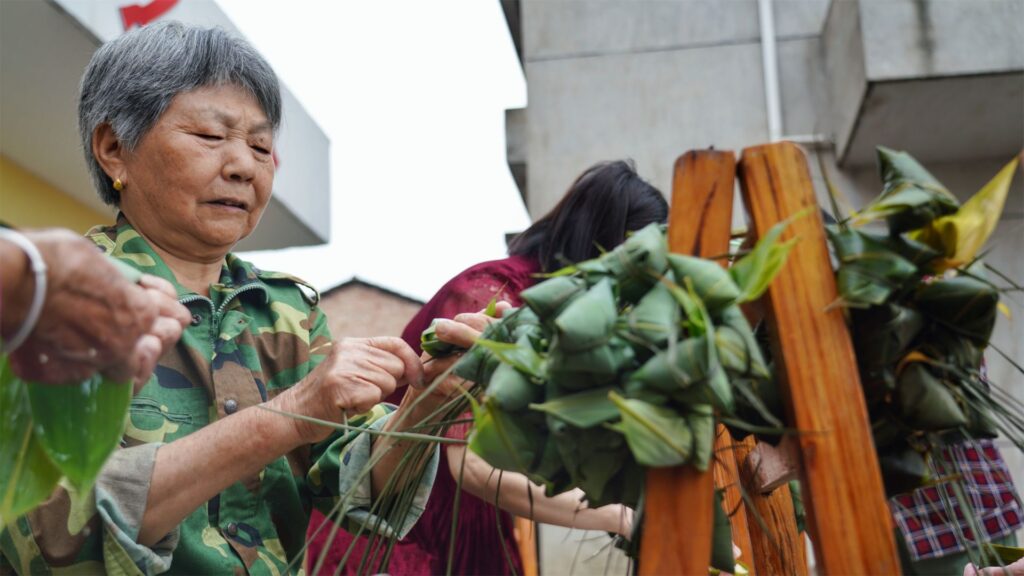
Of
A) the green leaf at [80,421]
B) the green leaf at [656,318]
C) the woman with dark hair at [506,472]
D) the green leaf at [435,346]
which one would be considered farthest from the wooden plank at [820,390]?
the woman with dark hair at [506,472]

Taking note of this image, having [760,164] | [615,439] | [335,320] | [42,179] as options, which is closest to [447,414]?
[615,439]

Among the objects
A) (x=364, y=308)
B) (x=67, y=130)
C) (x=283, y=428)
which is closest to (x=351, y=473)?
(x=283, y=428)

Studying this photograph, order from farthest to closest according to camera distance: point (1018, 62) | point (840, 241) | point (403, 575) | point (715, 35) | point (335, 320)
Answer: point (335, 320), point (715, 35), point (1018, 62), point (403, 575), point (840, 241)

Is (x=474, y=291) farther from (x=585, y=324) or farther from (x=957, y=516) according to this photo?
(x=957, y=516)

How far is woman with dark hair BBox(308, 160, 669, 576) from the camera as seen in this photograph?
1.82m

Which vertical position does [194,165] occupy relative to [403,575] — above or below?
above

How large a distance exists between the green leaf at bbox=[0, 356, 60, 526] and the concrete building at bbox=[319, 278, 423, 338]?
31.3 feet

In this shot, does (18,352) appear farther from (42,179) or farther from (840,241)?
(42,179)

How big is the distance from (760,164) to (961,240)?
0.19m

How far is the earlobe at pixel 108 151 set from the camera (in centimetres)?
159

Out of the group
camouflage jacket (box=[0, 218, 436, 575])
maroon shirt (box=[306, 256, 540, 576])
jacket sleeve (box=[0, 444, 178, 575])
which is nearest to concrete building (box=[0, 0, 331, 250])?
maroon shirt (box=[306, 256, 540, 576])

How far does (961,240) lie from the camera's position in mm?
908

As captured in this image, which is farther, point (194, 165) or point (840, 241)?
point (194, 165)

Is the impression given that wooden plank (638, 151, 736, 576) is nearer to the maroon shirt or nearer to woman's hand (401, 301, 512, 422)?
woman's hand (401, 301, 512, 422)
